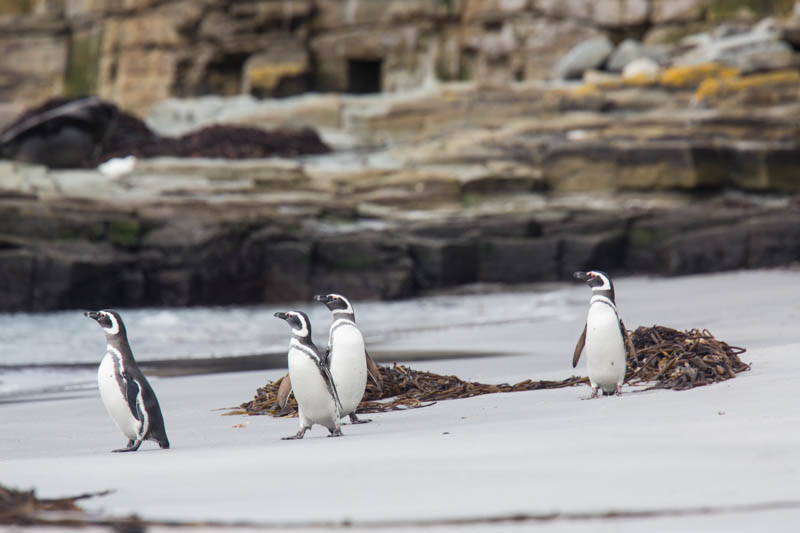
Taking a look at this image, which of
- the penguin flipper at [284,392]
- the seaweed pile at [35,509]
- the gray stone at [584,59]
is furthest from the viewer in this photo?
the gray stone at [584,59]

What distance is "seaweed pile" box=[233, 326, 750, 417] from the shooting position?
5.04 m

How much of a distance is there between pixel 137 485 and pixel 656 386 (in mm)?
2774

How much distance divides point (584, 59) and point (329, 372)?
62.2ft

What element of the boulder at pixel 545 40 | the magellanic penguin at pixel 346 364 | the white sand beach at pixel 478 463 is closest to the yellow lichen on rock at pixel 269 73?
the boulder at pixel 545 40

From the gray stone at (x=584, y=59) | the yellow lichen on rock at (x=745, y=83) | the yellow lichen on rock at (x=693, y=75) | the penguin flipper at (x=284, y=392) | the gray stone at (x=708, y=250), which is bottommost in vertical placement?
the penguin flipper at (x=284, y=392)

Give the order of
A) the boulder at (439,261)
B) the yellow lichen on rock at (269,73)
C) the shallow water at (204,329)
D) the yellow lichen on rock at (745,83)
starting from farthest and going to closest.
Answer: the yellow lichen on rock at (269,73), the yellow lichen on rock at (745,83), the boulder at (439,261), the shallow water at (204,329)

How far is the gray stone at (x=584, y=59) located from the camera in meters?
22.5

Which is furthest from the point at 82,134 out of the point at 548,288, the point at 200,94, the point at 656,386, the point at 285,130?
the point at 656,386

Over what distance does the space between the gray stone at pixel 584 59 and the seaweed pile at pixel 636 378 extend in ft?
57.5

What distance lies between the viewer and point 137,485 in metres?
3.16

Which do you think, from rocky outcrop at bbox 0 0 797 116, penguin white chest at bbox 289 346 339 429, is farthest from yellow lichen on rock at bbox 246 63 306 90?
penguin white chest at bbox 289 346 339 429

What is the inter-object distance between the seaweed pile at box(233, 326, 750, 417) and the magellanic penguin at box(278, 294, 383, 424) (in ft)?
0.90

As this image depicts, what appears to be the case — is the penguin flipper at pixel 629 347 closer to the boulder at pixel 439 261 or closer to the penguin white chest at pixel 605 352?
the penguin white chest at pixel 605 352

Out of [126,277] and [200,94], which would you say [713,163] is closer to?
[126,277]
